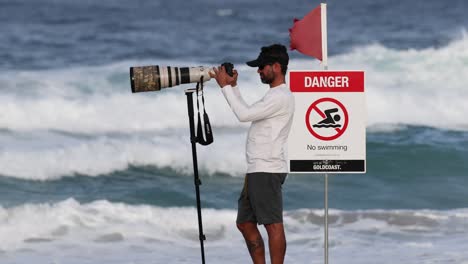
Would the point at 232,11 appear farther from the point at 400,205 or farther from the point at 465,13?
the point at 400,205

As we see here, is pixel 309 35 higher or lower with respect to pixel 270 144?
higher

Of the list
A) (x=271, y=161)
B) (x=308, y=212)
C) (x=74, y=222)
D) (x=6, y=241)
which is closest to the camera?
(x=271, y=161)

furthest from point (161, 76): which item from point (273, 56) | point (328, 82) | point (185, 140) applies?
point (185, 140)

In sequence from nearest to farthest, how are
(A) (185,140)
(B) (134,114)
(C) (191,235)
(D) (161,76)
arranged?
(D) (161,76)
(C) (191,235)
(A) (185,140)
(B) (134,114)

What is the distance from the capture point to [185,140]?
1526 centimetres

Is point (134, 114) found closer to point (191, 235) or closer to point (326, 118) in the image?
point (191, 235)

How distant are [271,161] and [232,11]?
26.4 meters

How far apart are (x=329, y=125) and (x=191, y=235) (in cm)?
347

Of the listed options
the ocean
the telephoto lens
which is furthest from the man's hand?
the ocean

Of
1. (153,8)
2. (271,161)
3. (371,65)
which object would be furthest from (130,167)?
(153,8)

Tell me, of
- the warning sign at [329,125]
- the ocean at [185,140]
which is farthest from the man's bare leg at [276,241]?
the ocean at [185,140]

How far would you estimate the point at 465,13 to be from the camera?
3128 centimetres

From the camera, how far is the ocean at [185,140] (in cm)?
890

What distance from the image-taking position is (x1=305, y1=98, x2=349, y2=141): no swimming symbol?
5973 mm
